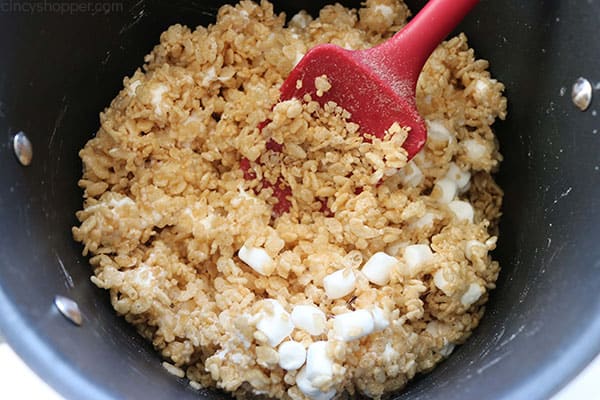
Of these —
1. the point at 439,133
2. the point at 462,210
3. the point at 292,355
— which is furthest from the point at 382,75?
the point at 292,355

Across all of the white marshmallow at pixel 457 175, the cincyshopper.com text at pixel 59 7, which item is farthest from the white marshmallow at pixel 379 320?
the cincyshopper.com text at pixel 59 7

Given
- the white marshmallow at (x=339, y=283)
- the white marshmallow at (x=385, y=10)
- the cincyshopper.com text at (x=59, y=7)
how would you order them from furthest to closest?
the white marshmallow at (x=385, y=10) → the white marshmallow at (x=339, y=283) → the cincyshopper.com text at (x=59, y=7)

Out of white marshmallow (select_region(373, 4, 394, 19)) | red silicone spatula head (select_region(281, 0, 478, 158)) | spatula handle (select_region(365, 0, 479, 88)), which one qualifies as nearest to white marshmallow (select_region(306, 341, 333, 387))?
red silicone spatula head (select_region(281, 0, 478, 158))

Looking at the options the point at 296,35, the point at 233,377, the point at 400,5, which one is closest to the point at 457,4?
the point at 400,5

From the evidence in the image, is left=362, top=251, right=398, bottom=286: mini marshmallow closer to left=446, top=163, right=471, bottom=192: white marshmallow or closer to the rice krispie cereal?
the rice krispie cereal

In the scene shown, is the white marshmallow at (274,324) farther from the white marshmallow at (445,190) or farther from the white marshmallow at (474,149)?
the white marshmallow at (474,149)

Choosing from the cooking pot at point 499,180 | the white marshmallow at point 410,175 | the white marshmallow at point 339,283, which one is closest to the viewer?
the cooking pot at point 499,180

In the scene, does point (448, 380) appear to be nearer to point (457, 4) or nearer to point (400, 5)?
point (457, 4)
